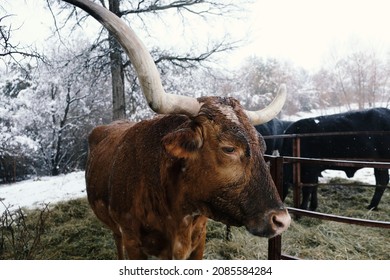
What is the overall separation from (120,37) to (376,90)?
4740mm

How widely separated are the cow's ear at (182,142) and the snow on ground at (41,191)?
2.13 m

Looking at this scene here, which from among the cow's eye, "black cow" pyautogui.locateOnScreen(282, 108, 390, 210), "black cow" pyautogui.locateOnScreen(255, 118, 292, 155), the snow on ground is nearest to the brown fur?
the cow's eye

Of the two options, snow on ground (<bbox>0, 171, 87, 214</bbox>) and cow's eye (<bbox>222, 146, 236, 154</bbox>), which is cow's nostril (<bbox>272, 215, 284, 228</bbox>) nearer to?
cow's eye (<bbox>222, 146, 236, 154</bbox>)

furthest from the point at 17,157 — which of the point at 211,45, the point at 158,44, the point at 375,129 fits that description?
the point at 375,129

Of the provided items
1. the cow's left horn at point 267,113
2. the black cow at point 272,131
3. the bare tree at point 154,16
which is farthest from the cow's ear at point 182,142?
the black cow at point 272,131

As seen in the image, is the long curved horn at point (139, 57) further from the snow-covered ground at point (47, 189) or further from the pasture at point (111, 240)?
the snow-covered ground at point (47, 189)

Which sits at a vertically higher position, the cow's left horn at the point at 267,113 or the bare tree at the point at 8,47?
the bare tree at the point at 8,47

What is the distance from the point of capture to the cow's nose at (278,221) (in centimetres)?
138

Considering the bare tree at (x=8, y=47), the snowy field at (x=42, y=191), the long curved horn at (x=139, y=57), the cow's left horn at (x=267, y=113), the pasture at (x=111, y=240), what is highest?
the bare tree at (x=8, y=47)

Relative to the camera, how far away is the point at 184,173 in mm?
1608

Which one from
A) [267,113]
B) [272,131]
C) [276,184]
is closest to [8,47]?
[267,113]

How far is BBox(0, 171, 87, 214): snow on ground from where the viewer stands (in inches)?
134

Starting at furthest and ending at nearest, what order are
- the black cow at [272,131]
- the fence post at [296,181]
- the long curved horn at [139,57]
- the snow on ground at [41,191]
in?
the black cow at [272,131], the fence post at [296,181], the snow on ground at [41,191], the long curved horn at [139,57]

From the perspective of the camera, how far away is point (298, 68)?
449 cm
